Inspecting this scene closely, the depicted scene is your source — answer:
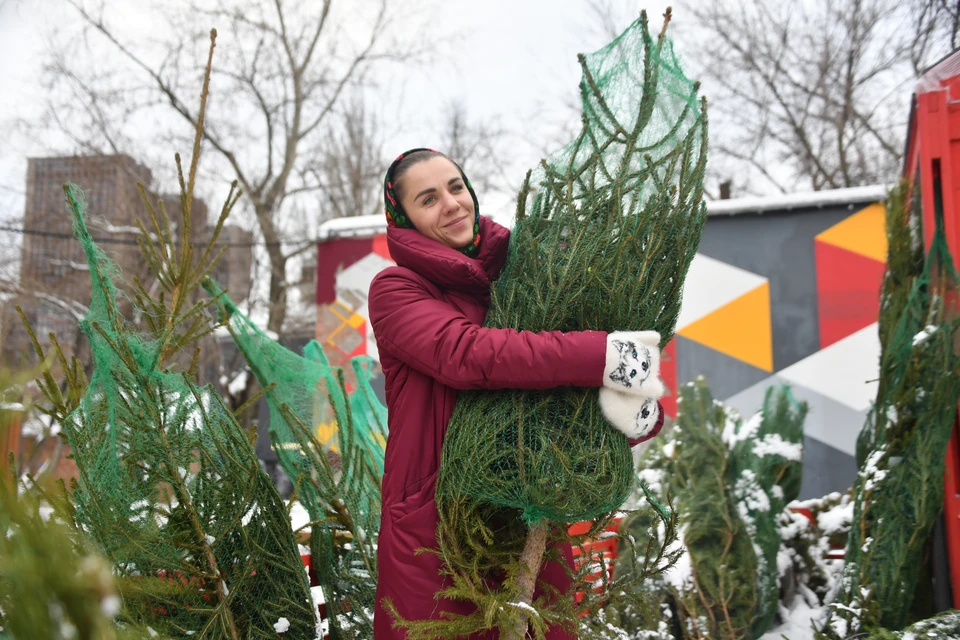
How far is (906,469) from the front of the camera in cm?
296

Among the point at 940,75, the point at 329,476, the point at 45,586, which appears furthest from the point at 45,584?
the point at 940,75

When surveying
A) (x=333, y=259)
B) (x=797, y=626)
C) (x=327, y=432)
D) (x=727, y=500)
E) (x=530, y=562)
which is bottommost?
(x=797, y=626)

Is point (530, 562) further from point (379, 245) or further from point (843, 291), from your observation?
point (379, 245)

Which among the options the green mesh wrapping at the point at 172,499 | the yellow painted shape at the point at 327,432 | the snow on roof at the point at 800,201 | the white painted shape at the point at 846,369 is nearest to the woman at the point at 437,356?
the green mesh wrapping at the point at 172,499

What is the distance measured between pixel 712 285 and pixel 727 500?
4686 mm

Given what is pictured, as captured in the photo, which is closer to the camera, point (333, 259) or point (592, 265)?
point (592, 265)

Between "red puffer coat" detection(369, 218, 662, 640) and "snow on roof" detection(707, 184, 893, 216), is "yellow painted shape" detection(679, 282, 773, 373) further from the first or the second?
"red puffer coat" detection(369, 218, 662, 640)

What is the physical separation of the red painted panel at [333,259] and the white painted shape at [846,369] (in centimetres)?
557

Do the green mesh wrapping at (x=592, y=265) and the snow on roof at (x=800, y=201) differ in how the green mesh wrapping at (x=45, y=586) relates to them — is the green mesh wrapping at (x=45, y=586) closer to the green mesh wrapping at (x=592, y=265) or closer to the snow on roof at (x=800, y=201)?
the green mesh wrapping at (x=592, y=265)

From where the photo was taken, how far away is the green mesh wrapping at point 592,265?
1472 mm

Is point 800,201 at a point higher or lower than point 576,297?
higher

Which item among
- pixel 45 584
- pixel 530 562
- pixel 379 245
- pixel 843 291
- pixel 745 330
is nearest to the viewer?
pixel 45 584

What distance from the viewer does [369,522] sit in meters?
2.50

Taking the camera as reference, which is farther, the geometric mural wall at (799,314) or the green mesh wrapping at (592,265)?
the geometric mural wall at (799,314)
